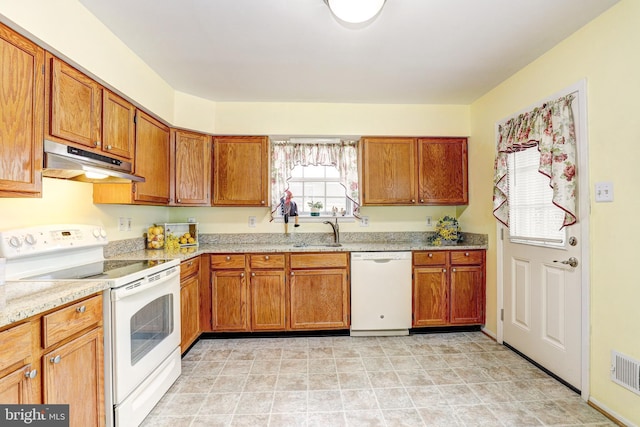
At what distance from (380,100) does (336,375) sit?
104 inches

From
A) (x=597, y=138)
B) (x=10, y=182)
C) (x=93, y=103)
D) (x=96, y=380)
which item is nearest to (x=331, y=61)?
(x=93, y=103)

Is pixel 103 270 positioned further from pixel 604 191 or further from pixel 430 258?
pixel 604 191

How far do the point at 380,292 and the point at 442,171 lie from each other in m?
1.50

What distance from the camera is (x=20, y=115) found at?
1.40 meters

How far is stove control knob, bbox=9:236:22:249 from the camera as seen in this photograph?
159 centimetres

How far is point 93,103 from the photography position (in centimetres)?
188

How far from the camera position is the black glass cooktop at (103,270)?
1.65 metres

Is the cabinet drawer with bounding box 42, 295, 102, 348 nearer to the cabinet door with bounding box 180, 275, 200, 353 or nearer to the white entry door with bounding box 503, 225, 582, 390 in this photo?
the cabinet door with bounding box 180, 275, 200, 353

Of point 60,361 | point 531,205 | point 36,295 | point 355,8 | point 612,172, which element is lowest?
point 60,361

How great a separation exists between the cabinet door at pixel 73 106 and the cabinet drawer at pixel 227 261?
1.38 m

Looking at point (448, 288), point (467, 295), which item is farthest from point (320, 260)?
point (467, 295)

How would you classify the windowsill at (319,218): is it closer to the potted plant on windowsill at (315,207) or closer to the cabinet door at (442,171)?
the potted plant on windowsill at (315,207)

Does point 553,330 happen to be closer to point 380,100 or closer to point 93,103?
point 380,100

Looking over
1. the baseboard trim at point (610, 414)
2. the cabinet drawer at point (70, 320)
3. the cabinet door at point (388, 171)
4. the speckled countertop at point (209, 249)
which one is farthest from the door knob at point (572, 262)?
the cabinet drawer at point (70, 320)
